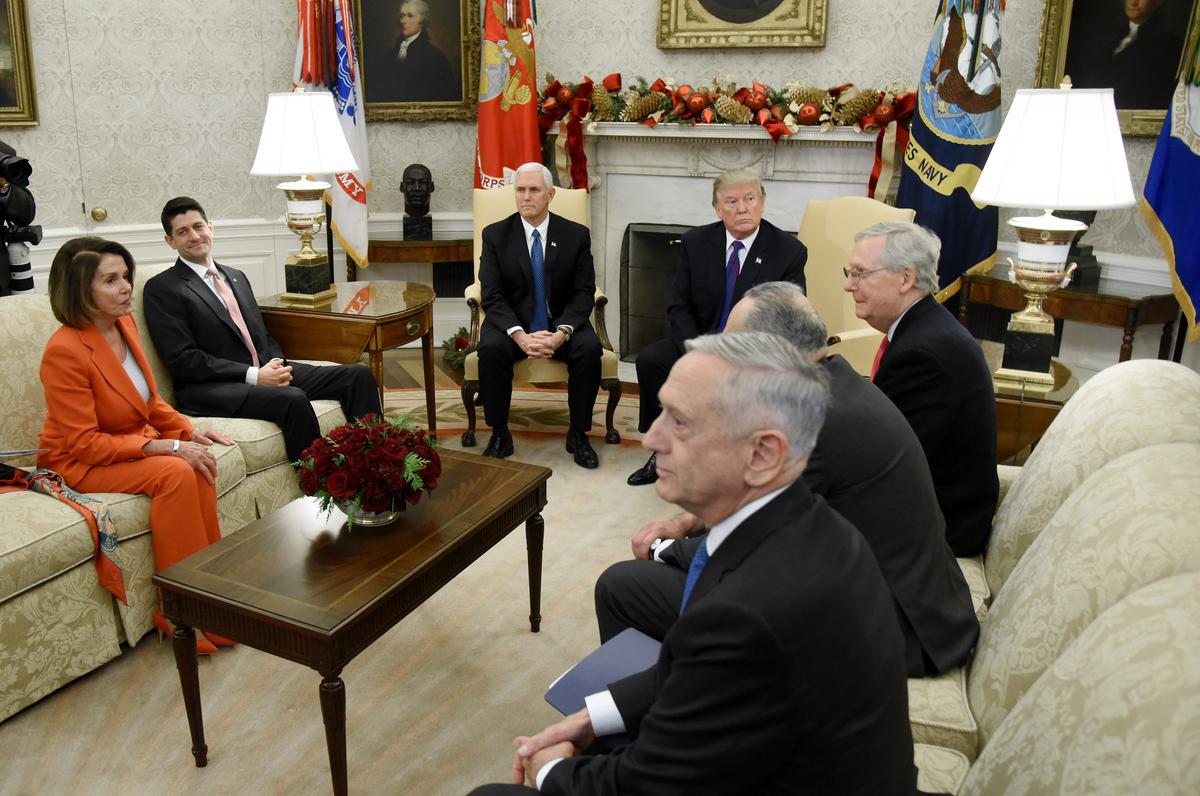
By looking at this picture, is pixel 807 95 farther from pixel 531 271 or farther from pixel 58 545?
pixel 58 545

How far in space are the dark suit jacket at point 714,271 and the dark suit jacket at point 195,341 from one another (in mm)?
2031

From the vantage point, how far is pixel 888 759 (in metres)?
1.31

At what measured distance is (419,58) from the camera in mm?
6227

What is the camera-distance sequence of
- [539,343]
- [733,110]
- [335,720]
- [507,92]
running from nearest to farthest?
[335,720] < [539,343] < [733,110] < [507,92]

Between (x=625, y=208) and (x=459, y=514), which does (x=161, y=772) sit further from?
(x=625, y=208)

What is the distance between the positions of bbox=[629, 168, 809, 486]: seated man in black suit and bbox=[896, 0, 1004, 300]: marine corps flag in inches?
33.6

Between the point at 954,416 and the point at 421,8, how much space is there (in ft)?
16.3

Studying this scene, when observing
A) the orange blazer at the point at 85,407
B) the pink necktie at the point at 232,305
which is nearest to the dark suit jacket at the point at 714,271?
the pink necktie at the point at 232,305

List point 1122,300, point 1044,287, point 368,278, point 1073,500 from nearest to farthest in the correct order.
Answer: point 1073,500
point 1044,287
point 1122,300
point 368,278

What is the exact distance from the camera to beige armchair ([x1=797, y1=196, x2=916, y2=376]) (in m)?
4.80

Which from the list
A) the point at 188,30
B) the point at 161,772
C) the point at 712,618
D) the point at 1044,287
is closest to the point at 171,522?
the point at 161,772

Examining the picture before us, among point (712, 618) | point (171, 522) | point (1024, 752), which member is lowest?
point (171, 522)

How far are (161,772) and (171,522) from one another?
85 cm

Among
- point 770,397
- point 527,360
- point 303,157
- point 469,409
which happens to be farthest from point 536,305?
point 770,397
